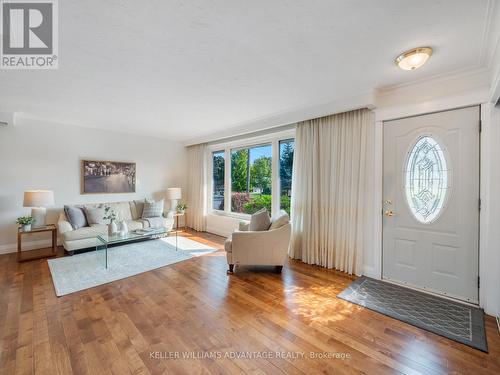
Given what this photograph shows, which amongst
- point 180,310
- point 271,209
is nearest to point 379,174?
point 271,209

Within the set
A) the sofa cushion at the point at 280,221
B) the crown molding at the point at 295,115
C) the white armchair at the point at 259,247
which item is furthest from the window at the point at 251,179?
the white armchair at the point at 259,247

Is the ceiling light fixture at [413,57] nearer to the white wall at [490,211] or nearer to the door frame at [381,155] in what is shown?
the door frame at [381,155]

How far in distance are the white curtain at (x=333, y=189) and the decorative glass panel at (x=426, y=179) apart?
0.47 meters

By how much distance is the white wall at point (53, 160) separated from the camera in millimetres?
3977

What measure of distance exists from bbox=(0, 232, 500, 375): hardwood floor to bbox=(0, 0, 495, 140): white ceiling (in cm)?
254

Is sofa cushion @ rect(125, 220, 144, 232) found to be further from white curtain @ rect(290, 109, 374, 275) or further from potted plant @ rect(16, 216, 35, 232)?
white curtain @ rect(290, 109, 374, 275)

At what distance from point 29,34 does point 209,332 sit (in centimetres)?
296

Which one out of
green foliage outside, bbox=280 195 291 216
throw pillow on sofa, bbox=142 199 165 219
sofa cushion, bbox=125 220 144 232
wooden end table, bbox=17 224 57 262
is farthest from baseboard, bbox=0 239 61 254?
green foliage outside, bbox=280 195 291 216

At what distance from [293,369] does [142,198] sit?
5130 millimetres

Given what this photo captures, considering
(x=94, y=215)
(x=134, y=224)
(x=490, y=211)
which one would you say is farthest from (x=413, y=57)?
(x=94, y=215)

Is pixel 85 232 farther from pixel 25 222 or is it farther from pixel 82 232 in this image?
pixel 25 222

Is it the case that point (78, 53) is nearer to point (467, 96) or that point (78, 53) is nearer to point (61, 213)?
point (61, 213)

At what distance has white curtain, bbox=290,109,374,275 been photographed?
10.3 feet

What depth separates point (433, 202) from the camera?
2666 millimetres
